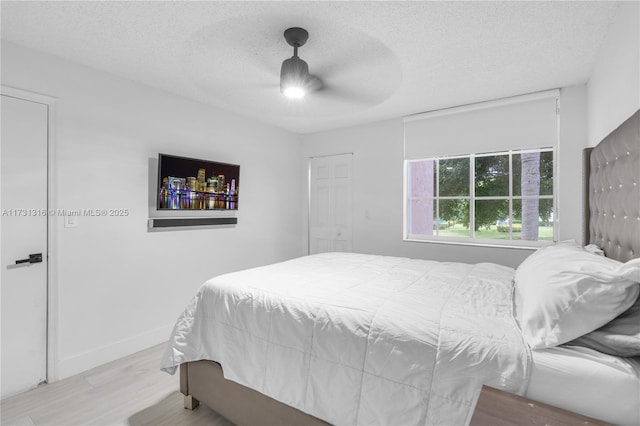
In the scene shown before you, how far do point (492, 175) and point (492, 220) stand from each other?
0.53 metres

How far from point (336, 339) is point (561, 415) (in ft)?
2.68

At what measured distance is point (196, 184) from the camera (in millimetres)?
3256

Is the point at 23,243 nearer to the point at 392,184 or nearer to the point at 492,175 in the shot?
the point at 392,184

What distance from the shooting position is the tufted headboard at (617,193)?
1.44m

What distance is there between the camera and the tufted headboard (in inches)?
56.6

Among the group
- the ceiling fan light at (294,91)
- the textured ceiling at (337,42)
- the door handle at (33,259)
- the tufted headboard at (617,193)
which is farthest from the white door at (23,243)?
the tufted headboard at (617,193)

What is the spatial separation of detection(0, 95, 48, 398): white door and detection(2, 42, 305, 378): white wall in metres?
0.10

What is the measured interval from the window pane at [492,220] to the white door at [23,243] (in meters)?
4.10

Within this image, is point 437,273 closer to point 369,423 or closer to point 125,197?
point 369,423

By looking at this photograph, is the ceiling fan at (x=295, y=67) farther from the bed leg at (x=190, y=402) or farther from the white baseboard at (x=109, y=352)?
the white baseboard at (x=109, y=352)

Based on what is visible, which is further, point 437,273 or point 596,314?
point 437,273

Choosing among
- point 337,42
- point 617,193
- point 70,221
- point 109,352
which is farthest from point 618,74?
point 109,352

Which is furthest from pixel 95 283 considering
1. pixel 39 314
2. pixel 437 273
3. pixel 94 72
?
pixel 437 273

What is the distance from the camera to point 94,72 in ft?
8.49
